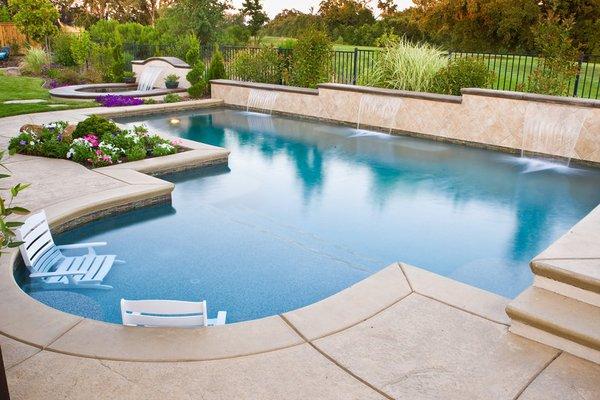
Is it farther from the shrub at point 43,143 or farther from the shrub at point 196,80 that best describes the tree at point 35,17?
the shrub at point 43,143

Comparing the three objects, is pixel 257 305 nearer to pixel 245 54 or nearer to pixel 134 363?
pixel 134 363

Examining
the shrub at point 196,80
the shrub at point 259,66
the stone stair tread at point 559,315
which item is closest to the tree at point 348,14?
the shrub at point 259,66

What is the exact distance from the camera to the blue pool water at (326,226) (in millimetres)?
5039

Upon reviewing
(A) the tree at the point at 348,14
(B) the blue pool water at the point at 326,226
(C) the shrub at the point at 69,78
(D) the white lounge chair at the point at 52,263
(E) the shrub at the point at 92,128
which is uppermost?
(A) the tree at the point at 348,14

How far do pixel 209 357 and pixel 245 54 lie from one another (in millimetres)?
14005

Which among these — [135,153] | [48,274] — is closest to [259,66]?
[135,153]

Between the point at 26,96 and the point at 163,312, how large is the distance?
48.3ft

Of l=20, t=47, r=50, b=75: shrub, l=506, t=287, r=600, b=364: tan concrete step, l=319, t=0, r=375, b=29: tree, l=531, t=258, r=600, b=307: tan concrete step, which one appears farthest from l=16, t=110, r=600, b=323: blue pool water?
l=319, t=0, r=375, b=29: tree

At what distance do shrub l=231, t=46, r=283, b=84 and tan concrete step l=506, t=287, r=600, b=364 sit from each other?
1286 cm

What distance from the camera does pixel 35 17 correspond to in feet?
71.8

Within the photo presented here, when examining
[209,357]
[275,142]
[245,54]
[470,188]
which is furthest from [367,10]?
[209,357]

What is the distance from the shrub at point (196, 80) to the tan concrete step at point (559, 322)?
45.7 ft

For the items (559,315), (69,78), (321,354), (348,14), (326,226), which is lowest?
(326,226)

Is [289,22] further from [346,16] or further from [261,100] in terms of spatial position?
[261,100]
